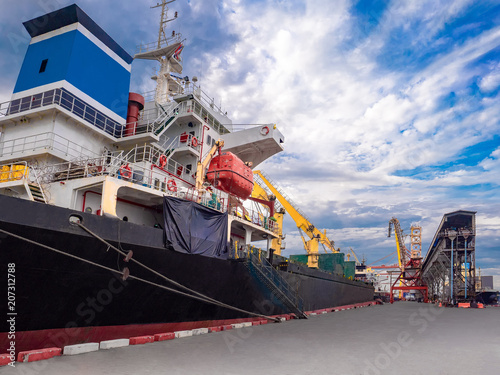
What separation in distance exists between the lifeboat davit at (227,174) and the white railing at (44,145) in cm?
556

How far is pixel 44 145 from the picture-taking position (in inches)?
536

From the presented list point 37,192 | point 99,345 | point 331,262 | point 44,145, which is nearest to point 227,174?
point 44,145

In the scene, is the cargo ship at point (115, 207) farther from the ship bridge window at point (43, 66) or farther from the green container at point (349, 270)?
the green container at point (349, 270)

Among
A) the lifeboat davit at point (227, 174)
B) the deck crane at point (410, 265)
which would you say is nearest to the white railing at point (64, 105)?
the lifeboat davit at point (227, 174)

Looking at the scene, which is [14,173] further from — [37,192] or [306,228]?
[306,228]

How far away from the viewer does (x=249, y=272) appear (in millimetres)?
16250

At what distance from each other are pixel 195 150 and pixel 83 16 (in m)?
7.48

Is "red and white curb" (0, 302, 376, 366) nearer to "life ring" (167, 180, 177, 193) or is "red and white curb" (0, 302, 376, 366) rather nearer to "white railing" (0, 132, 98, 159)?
"life ring" (167, 180, 177, 193)

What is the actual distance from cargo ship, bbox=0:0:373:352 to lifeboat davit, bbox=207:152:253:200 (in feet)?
0.18

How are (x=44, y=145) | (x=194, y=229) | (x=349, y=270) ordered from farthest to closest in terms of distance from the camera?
(x=349, y=270), (x=44, y=145), (x=194, y=229)

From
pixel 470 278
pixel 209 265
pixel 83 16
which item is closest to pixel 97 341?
pixel 209 265

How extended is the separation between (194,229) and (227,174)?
15.2ft

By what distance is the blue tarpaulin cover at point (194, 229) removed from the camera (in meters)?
12.3

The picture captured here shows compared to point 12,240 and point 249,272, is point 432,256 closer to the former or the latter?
point 249,272
